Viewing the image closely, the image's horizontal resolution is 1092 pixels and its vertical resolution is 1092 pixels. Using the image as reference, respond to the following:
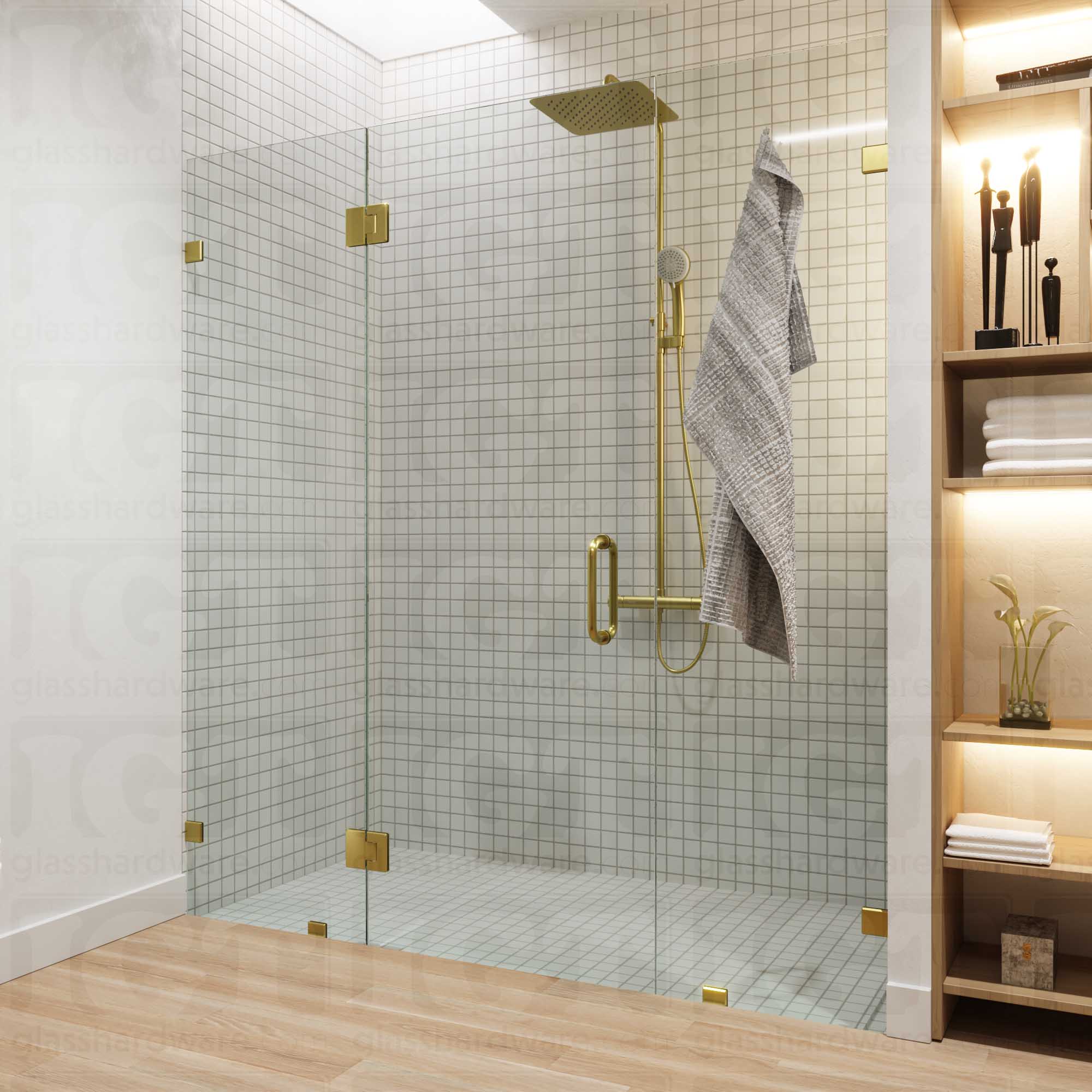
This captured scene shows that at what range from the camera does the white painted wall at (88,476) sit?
2.54m

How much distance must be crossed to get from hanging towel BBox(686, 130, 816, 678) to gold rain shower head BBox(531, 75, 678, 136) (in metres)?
0.26

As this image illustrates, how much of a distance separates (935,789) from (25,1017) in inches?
77.1

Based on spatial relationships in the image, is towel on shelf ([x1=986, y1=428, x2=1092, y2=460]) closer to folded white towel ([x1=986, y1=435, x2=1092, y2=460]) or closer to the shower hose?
folded white towel ([x1=986, y1=435, x2=1092, y2=460])

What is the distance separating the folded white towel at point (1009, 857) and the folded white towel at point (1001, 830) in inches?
0.8

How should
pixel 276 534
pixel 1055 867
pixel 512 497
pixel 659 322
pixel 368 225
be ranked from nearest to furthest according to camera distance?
pixel 1055 867, pixel 659 322, pixel 512 497, pixel 368 225, pixel 276 534

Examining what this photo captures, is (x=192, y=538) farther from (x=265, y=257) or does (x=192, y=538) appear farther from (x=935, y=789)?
(x=935, y=789)

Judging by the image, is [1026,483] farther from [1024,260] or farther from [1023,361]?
[1024,260]

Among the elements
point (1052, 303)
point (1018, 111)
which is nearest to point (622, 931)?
point (1052, 303)

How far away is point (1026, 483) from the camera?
7.06 feet

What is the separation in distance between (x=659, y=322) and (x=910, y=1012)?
1509 millimetres

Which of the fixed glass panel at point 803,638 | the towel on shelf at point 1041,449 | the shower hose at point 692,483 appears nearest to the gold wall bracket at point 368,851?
the fixed glass panel at point 803,638

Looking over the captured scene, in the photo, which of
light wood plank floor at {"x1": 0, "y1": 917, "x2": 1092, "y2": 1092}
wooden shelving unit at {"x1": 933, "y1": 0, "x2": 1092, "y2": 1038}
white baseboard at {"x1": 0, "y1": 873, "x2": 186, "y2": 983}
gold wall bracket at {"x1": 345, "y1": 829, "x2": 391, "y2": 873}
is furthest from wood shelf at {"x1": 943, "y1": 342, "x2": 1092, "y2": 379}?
white baseboard at {"x1": 0, "y1": 873, "x2": 186, "y2": 983}

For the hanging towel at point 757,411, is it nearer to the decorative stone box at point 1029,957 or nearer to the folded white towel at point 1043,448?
the folded white towel at point 1043,448

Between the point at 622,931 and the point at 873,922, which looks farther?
the point at 622,931
